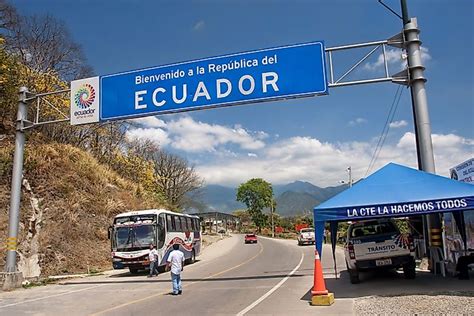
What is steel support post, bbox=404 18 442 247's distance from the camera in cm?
1421

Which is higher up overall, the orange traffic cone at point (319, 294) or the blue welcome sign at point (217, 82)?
the blue welcome sign at point (217, 82)

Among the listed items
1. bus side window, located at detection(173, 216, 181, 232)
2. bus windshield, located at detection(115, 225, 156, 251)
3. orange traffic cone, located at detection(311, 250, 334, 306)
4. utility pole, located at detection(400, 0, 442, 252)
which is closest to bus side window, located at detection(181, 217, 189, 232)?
bus side window, located at detection(173, 216, 181, 232)

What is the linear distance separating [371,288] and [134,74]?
11.0 meters

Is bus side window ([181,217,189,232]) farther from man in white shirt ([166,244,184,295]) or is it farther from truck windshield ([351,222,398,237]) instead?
truck windshield ([351,222,398,237])

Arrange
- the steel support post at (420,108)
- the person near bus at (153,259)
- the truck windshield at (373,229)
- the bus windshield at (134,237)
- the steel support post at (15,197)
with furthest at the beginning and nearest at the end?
the bus windshield at (134,237), the person near bus at (153,259), the steel support post at (15,197), the steel support post at (420,108), the truck windshield at (373,229)

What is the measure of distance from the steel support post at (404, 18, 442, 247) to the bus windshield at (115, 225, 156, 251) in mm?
13610

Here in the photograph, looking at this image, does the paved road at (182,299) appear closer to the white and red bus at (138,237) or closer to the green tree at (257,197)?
the white and red bus at (138,237)

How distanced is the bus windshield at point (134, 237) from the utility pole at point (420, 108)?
535 inches

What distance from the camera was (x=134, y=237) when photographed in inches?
891

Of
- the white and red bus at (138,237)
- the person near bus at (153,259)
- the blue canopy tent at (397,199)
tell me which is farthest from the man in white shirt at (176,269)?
A: the white and red bus at (138,237)

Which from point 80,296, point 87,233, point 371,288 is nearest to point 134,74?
point 80,296

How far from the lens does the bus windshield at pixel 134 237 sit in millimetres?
22547

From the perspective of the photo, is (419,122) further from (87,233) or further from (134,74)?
(87,233)

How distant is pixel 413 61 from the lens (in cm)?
1480
